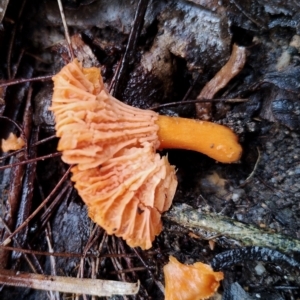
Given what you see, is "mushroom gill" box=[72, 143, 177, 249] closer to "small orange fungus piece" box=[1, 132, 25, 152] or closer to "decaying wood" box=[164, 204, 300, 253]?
"decaying wood" box=[164, 204, 300, 253]

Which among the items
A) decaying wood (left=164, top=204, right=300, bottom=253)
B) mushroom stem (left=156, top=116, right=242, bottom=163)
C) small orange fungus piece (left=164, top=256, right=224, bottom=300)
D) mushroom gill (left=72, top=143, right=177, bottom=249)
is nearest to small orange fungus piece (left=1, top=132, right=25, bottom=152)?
mushroom gill (left=72, top=143, right=177, bottom=249)

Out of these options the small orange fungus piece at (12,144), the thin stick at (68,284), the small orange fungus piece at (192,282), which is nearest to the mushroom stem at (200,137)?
the small orange fungus piece at (192,282)

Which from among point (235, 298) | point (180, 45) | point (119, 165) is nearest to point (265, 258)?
A: point (235, 298)

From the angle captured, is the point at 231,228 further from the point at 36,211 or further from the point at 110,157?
the point at 36,211

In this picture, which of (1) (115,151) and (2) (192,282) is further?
(2) (192,282)

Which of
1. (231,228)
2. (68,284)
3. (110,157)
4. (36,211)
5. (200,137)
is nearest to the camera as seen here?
(110,157)

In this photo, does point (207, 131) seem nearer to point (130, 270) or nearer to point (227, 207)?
point (227, 207)

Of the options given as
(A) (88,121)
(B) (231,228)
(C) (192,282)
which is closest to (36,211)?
(A) (88,121)
